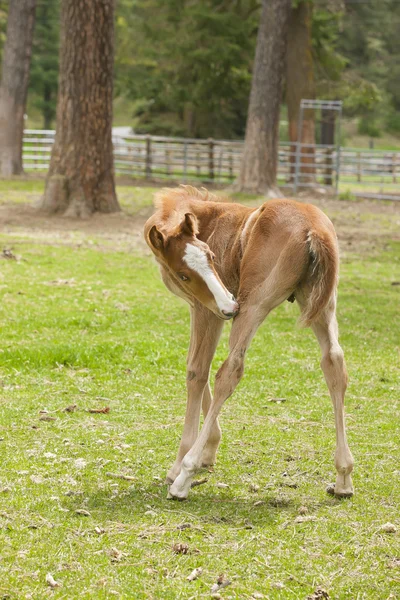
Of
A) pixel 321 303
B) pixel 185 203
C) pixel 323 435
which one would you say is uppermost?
pixel 185 203

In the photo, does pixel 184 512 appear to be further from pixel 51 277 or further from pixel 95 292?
pixel 51 277

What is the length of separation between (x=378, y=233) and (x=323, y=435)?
13.0 m

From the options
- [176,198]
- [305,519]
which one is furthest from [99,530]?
[176,198]

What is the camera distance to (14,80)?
26203 millimetres

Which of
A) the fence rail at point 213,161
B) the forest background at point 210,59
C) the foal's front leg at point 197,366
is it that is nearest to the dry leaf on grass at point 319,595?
the foal's front leg at point 197,366

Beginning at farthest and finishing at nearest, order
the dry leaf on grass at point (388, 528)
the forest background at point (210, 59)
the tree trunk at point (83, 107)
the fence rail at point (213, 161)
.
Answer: the forest background at point (210, 59), the fence rail at point (213, 161), the tree trunk at point (83, 107), the dry leaf on grass at point (388, 528)

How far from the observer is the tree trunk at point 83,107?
55.1ft

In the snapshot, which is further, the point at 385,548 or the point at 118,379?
the point at 118,379

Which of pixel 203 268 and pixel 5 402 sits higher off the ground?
pixel 203 268

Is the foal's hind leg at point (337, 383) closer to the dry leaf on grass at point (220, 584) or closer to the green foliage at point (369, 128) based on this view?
the dry leaf on grass at point (220, 584)

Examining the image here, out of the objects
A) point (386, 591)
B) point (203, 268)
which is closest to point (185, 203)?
point (203, 268)

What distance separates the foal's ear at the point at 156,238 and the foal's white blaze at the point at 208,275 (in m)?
0.17

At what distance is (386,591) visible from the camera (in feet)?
13.2

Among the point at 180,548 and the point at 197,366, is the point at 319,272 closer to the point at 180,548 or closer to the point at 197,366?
the point at 197,366
